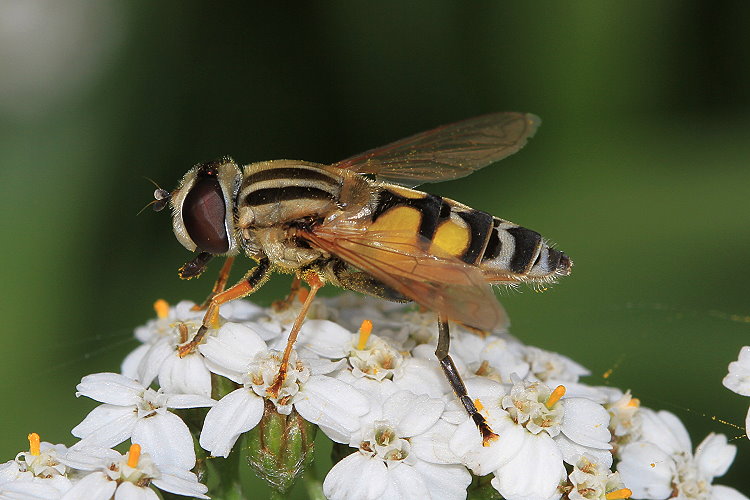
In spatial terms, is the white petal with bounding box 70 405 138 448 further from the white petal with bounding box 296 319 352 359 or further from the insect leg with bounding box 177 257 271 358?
the white petal with bounding box 296 319 352 359

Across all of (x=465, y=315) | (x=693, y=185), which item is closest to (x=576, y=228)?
(x=693, y=185)

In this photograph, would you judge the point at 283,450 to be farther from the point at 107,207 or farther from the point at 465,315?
the point at 107,207

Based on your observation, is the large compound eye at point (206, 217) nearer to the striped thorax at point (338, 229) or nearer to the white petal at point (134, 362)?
the striped thorax at point (338, 229)

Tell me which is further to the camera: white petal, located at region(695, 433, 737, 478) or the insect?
white petal, located at region(695, 433, 737, 478)

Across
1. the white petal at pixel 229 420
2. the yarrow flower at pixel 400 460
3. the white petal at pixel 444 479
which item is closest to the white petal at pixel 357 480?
the yarrow flower at pixel 400 460

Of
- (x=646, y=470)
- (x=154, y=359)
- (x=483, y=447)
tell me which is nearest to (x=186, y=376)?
(x=154, y=359)

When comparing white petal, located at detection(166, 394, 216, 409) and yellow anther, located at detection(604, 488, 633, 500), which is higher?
white petal, located at detection(166, 394, 216, 409)

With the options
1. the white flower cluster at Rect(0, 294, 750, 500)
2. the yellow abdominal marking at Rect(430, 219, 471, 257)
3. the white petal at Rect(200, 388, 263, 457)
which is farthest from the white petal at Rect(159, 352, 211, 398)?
the yellow abdominal marking at Rect(430, 219, 471, 257)
